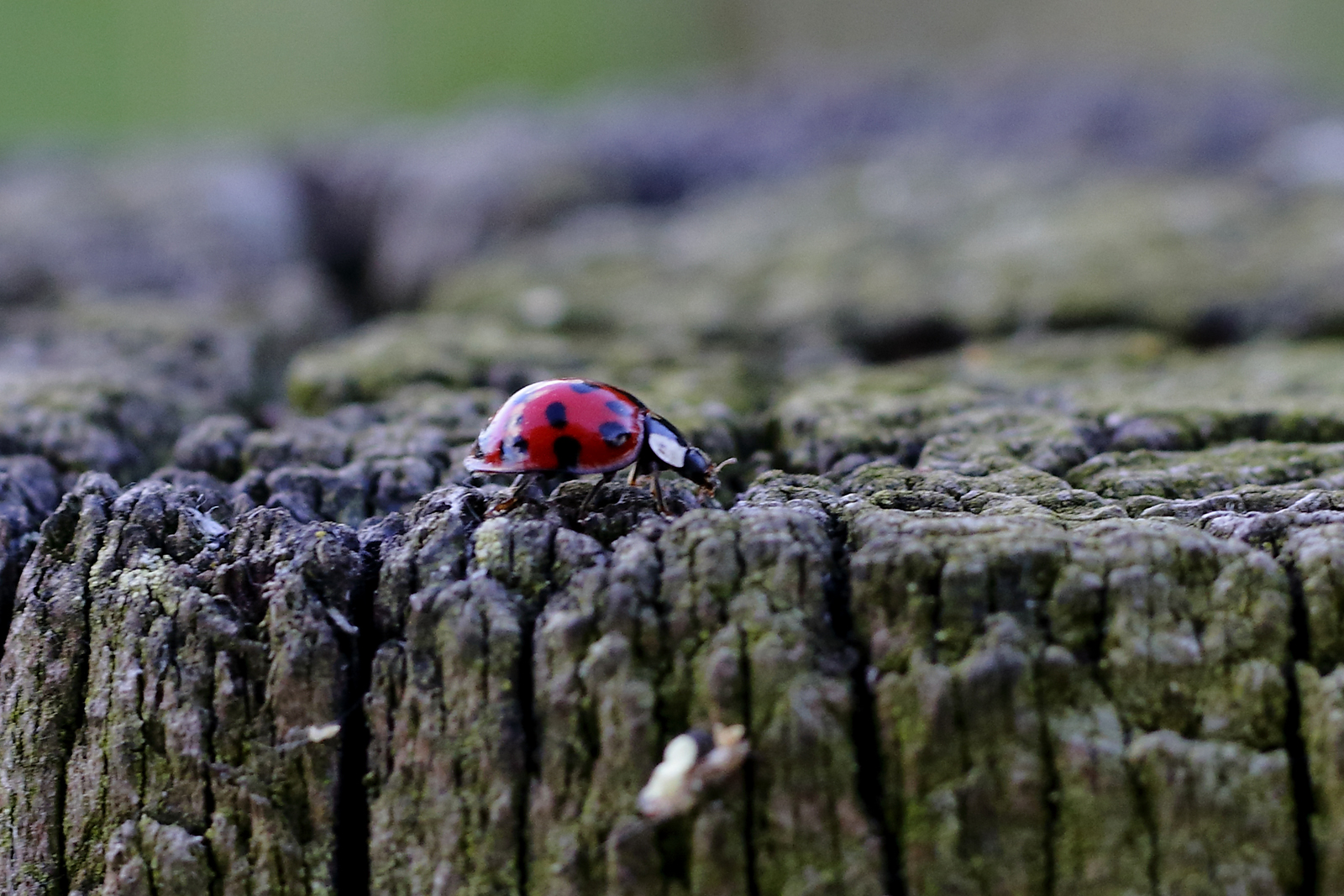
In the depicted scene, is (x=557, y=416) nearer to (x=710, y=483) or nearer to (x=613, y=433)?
(x=613, y=433)

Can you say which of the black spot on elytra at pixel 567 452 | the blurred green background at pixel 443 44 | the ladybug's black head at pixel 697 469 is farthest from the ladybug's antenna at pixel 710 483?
the blurred green background at pixel 443 44

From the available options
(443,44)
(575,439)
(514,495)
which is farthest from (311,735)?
(443,44)

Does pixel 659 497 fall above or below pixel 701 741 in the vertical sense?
above

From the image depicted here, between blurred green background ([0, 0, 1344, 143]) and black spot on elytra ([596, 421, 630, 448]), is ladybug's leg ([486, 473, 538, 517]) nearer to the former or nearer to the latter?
black spot on elytra ([596, 421, 630, 448])

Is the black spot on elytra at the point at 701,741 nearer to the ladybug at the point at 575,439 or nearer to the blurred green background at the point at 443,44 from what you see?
the ladybug at the point at 575,439

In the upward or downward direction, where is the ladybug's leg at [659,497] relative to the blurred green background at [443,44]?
downward

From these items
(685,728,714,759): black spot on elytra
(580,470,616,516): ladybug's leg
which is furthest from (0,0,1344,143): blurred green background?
(685,728,714,759): black spot on elytra
